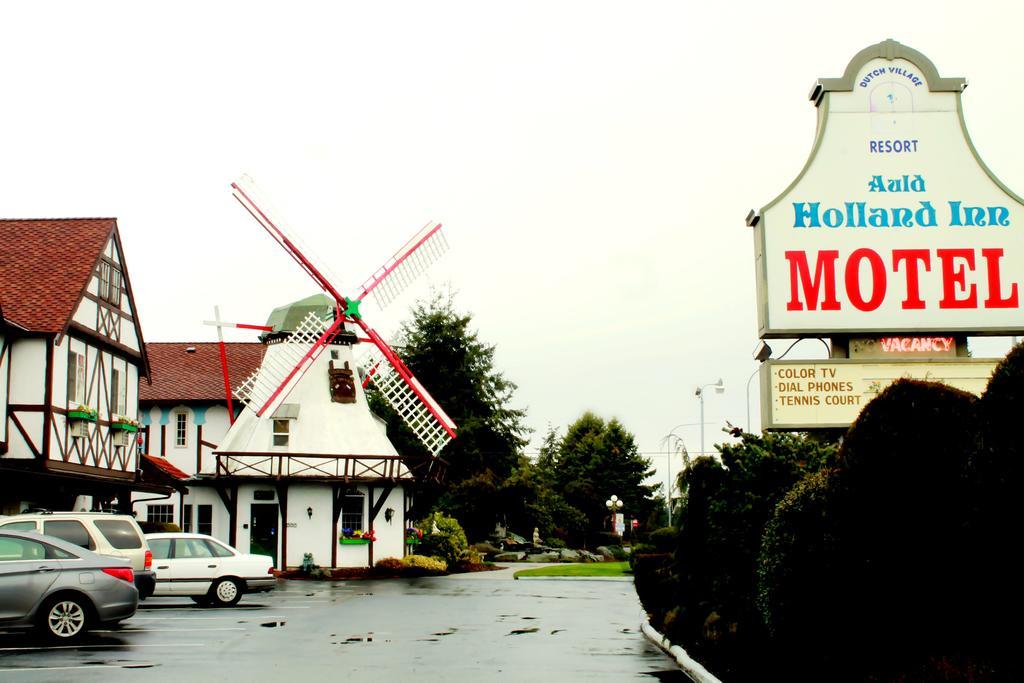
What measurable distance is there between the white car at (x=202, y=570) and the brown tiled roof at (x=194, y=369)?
25300mm

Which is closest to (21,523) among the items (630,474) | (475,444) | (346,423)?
(346,423)

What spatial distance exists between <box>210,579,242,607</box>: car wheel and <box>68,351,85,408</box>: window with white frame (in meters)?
7.75

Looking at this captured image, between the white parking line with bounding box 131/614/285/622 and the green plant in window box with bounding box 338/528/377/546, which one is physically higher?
the green plant in window box with bounding box 338/528/377/546

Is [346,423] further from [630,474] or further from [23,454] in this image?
[630,474]

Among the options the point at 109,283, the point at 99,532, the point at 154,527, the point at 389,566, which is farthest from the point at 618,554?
the point at 99,532

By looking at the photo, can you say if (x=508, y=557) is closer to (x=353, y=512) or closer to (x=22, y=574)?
(x=353, y=512)

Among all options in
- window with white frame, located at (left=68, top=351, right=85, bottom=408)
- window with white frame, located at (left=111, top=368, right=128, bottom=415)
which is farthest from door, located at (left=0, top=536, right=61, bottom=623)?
window with white frame, located at (left=111, top=368, right=128, bottom=415)

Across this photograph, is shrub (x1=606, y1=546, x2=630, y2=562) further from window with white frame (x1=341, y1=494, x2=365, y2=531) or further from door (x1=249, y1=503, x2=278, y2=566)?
door (x1=249, y1=503, x2=278, y2=566)

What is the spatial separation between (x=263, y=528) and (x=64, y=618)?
29.9 meters

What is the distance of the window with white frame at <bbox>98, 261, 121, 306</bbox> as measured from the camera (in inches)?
1302

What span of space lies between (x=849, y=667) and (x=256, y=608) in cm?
1756

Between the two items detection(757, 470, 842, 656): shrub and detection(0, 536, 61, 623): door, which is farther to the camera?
detection(0, 536, 61, 623): door

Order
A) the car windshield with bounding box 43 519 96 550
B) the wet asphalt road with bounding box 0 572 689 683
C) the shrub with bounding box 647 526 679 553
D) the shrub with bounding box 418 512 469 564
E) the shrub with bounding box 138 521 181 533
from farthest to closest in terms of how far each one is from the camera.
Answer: the shrub with bounding box 418 512 469 564
the shrub with bounding box 138 521 181 533
the shrub with bounding box 647 526 679 553
the car windshield with bounding box 43 519 96 550
the wet asphalt road with bounding box 0 572 689 683

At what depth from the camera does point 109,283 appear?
1326 inches
